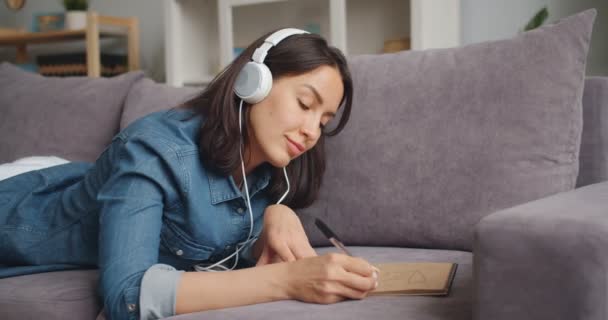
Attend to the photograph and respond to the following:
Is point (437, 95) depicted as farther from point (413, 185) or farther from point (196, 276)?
point (196, 276)

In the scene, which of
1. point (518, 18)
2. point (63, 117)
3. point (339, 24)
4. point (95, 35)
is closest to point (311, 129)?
point (63, 117)

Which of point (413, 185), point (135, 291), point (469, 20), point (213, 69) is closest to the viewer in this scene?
point (135, 291)

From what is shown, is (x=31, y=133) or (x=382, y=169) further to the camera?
(x=31, y=133)

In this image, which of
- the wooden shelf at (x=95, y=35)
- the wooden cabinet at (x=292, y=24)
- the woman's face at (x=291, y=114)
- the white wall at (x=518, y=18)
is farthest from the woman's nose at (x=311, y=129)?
the wooden shelf at (x=95, y=35)

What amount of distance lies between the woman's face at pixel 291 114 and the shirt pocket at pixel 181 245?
206 mm

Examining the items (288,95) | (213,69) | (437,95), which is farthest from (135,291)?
(213,69)

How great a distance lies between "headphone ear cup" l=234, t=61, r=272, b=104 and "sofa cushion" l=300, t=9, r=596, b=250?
0.33 m

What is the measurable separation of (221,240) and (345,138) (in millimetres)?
369

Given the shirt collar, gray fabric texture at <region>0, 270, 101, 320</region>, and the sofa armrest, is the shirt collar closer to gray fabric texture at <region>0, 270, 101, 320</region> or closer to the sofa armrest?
gray fabric texture at <region>0, 270, 101, 320</region>

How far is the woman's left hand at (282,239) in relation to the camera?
1096mm

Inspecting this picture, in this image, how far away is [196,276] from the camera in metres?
0.93

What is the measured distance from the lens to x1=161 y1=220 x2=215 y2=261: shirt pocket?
3.70 feet

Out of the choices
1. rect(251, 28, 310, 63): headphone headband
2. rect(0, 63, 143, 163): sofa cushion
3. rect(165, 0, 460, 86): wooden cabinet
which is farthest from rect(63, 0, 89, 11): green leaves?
rect(251, 28, 310, 63): headphone headband

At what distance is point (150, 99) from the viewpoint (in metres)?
1.70
